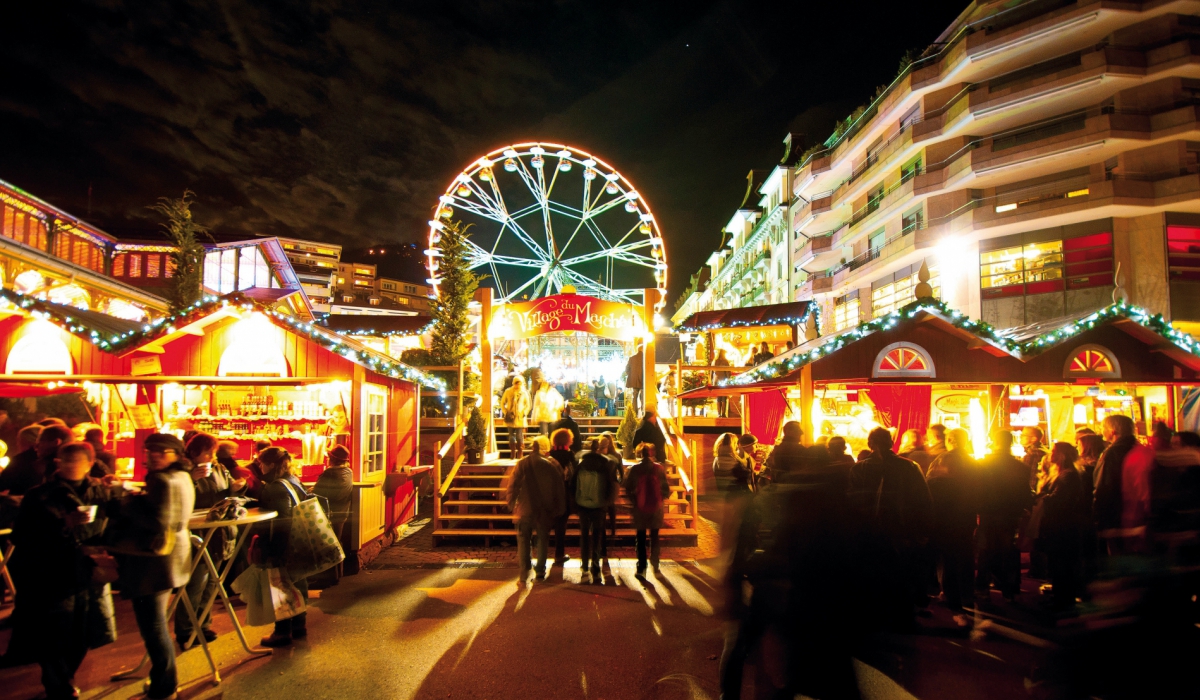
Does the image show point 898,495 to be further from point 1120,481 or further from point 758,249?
point 758,249

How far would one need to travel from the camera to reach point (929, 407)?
11.6 metres

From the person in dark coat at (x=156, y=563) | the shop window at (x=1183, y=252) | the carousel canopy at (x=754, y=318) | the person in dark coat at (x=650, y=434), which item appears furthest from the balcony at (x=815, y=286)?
the person in dark coat at (x=156, y=563)

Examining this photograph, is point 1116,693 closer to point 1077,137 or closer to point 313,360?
point 313,360

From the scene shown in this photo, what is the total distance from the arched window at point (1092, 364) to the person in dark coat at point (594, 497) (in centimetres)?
789

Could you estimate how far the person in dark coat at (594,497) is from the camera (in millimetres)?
8094

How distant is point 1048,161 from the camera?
23297 millimetres

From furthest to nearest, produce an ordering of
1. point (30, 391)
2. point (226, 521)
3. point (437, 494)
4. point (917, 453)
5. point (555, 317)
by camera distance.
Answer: point (555, 317) < point (30, 391) < point (437, 494) < point (917, 453) < point (226, 521)

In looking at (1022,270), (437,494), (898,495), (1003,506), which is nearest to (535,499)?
(437,494)

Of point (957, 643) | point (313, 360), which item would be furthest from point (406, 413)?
point (957, 643)

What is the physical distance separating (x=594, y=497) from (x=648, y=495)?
66 cm

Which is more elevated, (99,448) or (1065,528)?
(99,448)

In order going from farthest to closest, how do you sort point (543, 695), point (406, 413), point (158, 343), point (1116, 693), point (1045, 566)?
point (406, 413) < point (158, 343) < point (1045, 566) < point (543, 695) < point (1116, 693)

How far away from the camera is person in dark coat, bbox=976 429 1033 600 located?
682cm

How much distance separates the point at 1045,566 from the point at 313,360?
1042 centimetres
